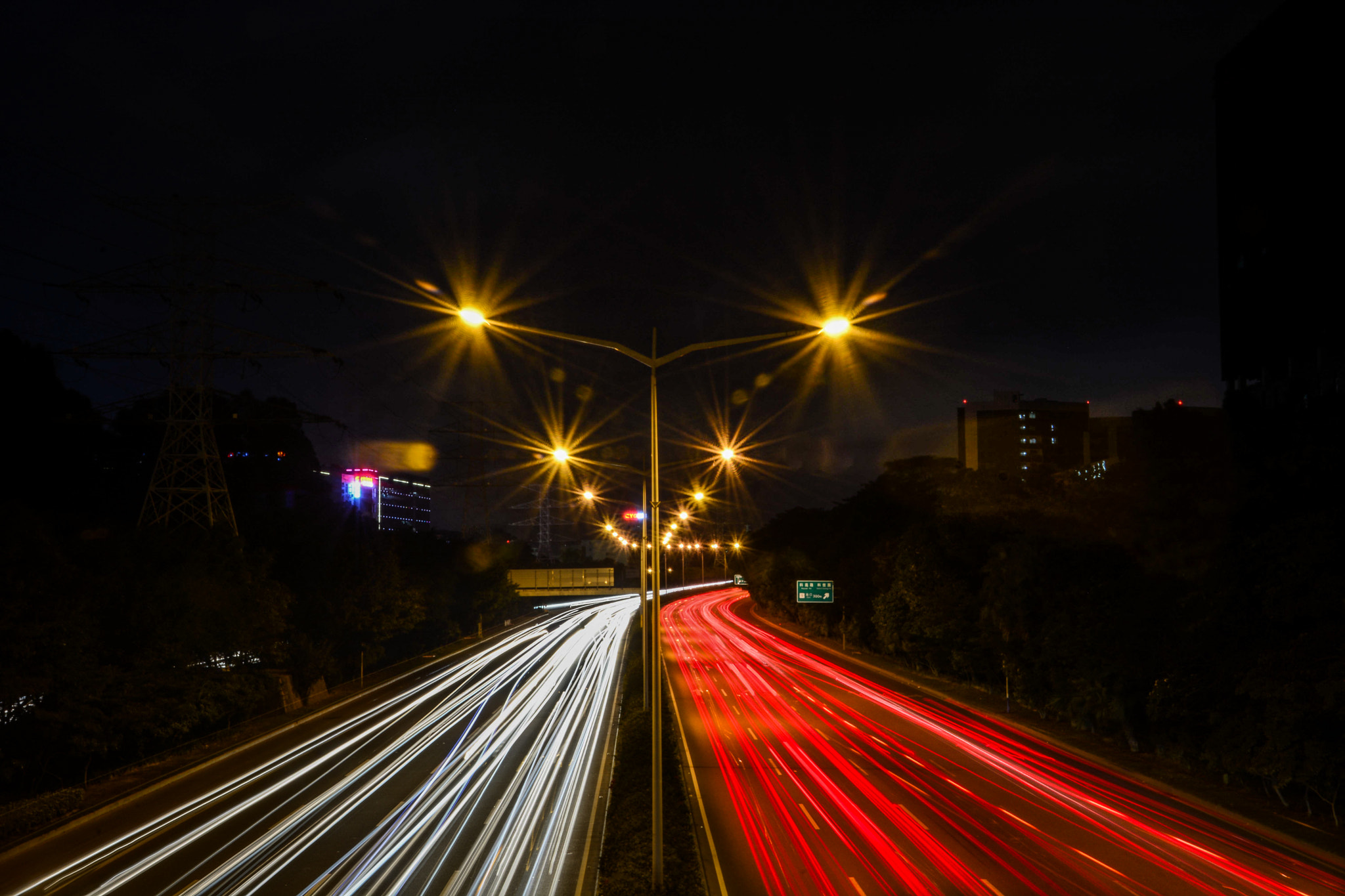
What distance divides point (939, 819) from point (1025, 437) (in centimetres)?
11045

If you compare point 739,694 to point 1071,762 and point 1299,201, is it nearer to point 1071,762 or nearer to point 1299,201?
point 1071,762

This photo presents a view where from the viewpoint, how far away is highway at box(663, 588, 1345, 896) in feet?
49.6

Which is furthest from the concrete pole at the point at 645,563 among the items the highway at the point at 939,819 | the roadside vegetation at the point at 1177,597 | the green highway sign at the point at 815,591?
the green highway sign at the point at 815,591

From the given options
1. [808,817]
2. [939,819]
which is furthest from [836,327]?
[939,819]

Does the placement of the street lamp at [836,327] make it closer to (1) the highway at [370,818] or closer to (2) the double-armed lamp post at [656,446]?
(2) the double-armed lamp post at [656,446]

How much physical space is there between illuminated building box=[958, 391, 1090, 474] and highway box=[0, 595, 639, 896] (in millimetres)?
30097

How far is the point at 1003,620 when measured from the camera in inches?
1318

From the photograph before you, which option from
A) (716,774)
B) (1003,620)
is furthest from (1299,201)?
(716,774)

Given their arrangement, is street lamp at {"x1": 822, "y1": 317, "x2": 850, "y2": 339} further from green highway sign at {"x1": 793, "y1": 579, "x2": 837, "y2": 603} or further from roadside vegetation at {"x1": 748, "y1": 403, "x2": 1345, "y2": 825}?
green highway sign at {"x1": 793, "y1": 579, "x2": 837, "y2": 603}

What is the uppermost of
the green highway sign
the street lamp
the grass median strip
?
the street lamp

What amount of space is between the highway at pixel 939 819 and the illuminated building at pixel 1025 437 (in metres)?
21.5

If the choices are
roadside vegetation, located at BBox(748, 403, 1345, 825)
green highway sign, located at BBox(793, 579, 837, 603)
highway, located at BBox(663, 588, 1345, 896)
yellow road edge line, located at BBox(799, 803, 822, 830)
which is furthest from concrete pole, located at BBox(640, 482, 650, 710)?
green highway sign, located at BBox(793, 579, 837, 603)

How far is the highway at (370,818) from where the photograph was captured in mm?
15664

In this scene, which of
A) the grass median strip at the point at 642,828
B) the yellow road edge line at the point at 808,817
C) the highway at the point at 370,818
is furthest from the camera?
the yellow road edge line at the point at 808,817
